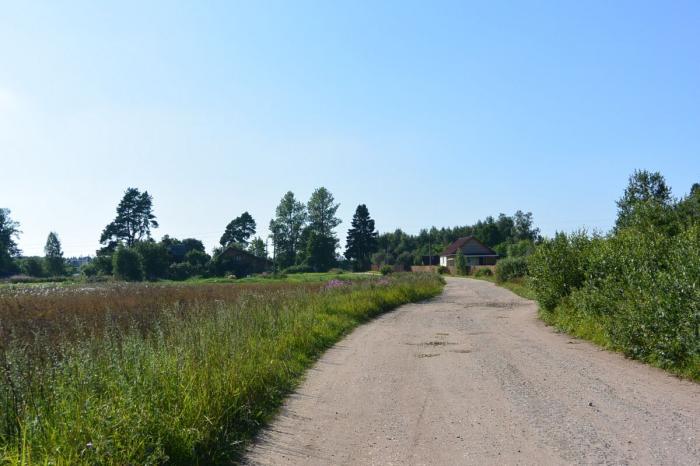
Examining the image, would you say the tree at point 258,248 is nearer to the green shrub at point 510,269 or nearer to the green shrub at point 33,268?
the green shrub at point 33,268

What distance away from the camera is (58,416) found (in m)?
5.20

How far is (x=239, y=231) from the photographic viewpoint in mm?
126750

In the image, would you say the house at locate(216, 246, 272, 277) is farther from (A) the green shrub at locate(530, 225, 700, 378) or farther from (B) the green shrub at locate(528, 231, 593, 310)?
(A) the green shrub at locate(530, 225, 700, 378)

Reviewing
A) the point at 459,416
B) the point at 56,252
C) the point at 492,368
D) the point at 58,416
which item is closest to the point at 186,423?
the point at 58,416

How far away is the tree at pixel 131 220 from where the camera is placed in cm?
10338

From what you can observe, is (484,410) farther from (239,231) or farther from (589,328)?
(239,231)

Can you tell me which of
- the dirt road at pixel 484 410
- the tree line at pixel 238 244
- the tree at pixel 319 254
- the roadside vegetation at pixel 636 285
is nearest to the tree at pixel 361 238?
the tree line at pixel 238 244

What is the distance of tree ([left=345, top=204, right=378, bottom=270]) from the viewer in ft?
372

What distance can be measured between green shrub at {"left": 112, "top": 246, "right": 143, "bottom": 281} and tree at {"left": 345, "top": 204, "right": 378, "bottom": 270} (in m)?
50.7

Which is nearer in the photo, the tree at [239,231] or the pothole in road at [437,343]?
the pothole in road at [437,343]

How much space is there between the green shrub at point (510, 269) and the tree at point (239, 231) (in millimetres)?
84329

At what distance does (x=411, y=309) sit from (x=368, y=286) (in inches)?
155

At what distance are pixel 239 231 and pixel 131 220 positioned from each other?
2695 cm

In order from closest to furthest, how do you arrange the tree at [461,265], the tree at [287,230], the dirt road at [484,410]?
the dirt road at [484,410], the tree at [461,265], the tree at [287,230]
